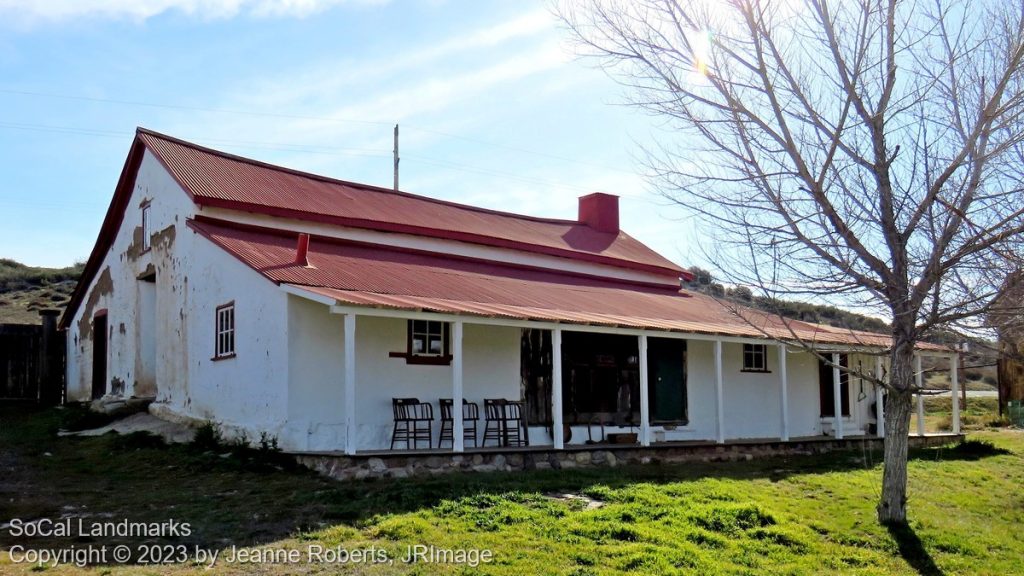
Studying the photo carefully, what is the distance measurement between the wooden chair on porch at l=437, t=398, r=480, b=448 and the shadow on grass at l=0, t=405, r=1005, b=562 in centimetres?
221

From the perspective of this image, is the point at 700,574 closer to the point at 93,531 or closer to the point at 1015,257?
the point at 1015,257

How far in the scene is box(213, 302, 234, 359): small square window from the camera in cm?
1441

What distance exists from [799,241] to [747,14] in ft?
7.75

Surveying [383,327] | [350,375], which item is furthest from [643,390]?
[350,375]

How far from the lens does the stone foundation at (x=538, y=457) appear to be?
11.4m

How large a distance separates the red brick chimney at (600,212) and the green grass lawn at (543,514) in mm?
12562

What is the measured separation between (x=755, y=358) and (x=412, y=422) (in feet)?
27.8

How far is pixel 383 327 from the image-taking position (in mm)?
13875

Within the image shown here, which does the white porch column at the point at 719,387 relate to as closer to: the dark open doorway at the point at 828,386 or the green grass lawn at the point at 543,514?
the green grass lawn at the point at 543,514

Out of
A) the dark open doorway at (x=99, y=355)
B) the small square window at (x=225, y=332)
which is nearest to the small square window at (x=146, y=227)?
the dark open doorway at (x=99, y=355)

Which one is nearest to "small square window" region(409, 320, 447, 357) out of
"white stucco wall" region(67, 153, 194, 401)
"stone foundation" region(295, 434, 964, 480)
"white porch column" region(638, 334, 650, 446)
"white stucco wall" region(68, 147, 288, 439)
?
"white stucco wall" region(68, 147, 288, 439)

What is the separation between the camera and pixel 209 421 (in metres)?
14.6

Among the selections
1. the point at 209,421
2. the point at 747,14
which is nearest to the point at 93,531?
the point at 209,421

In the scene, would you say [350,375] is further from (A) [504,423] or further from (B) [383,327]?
(A) [504,423]
